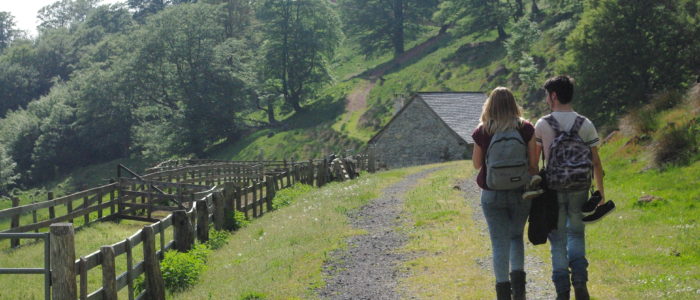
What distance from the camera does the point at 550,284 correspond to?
8.59 metres

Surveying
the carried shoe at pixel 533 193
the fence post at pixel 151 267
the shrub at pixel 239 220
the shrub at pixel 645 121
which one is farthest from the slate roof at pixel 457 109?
the carried shoe at pixel 533 193

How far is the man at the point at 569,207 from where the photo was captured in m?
6.89

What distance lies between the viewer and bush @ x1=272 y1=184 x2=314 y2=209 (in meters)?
21.8

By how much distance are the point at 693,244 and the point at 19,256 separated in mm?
14409

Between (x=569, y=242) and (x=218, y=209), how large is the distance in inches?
420

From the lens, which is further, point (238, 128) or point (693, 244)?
point (238, 128)

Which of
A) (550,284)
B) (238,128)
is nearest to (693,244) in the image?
(550,284)

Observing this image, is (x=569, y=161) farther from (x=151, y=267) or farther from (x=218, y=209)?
(x=218, y=209)

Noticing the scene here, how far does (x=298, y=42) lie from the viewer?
223 feet

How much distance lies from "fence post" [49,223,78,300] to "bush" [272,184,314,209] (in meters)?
13.3

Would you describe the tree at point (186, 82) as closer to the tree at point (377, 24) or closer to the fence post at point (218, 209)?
the tree at point (377, 24)

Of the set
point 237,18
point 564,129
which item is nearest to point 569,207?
point 564,129

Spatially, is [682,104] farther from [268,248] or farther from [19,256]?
[19,256]

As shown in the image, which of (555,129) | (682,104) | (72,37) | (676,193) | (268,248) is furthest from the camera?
(72,37)
